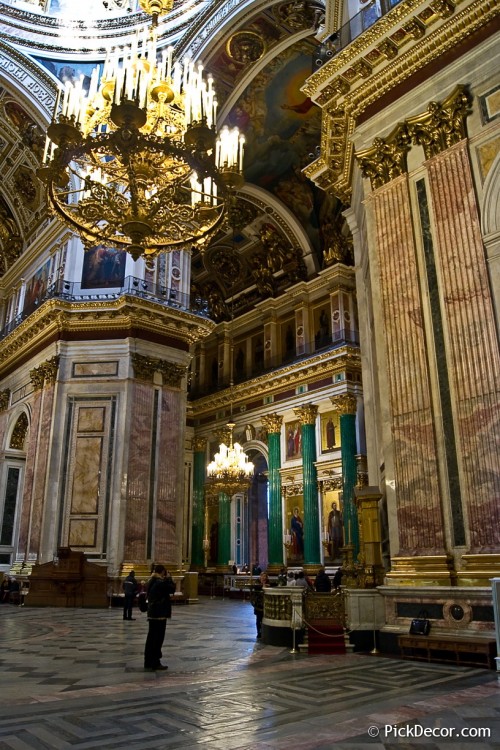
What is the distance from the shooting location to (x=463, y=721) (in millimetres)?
3262

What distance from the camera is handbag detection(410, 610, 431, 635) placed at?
18.3 feet

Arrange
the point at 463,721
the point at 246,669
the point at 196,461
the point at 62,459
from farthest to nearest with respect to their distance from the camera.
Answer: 1. the point at 196,461
2. the point at 62,459
3. the point at 246,669
4. the point at 463,721

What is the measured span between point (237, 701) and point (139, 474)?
10.3 meters

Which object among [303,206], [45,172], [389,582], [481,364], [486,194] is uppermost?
[303,206]

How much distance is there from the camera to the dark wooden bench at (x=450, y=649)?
5043 mm

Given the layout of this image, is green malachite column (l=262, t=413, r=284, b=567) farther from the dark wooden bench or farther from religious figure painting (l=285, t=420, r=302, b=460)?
the dark wooden bench

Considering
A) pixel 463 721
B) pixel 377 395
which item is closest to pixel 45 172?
pixel 377 395

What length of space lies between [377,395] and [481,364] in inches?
86.9

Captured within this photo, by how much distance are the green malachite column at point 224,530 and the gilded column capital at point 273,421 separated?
2.87m

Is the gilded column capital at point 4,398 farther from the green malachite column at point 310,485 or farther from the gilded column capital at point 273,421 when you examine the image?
the green malachite column at point 310,485

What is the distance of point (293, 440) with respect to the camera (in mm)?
19906

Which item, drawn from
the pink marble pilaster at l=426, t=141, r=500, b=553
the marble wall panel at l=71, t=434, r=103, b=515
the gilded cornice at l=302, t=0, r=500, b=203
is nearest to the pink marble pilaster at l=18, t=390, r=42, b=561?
the marble wall panel at l=71, t=434, r=103, b=515

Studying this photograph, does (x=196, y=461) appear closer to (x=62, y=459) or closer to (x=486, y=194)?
(x=62, y=459)

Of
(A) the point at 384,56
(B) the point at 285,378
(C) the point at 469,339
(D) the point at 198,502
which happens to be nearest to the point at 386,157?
(A) the point at 384,56
